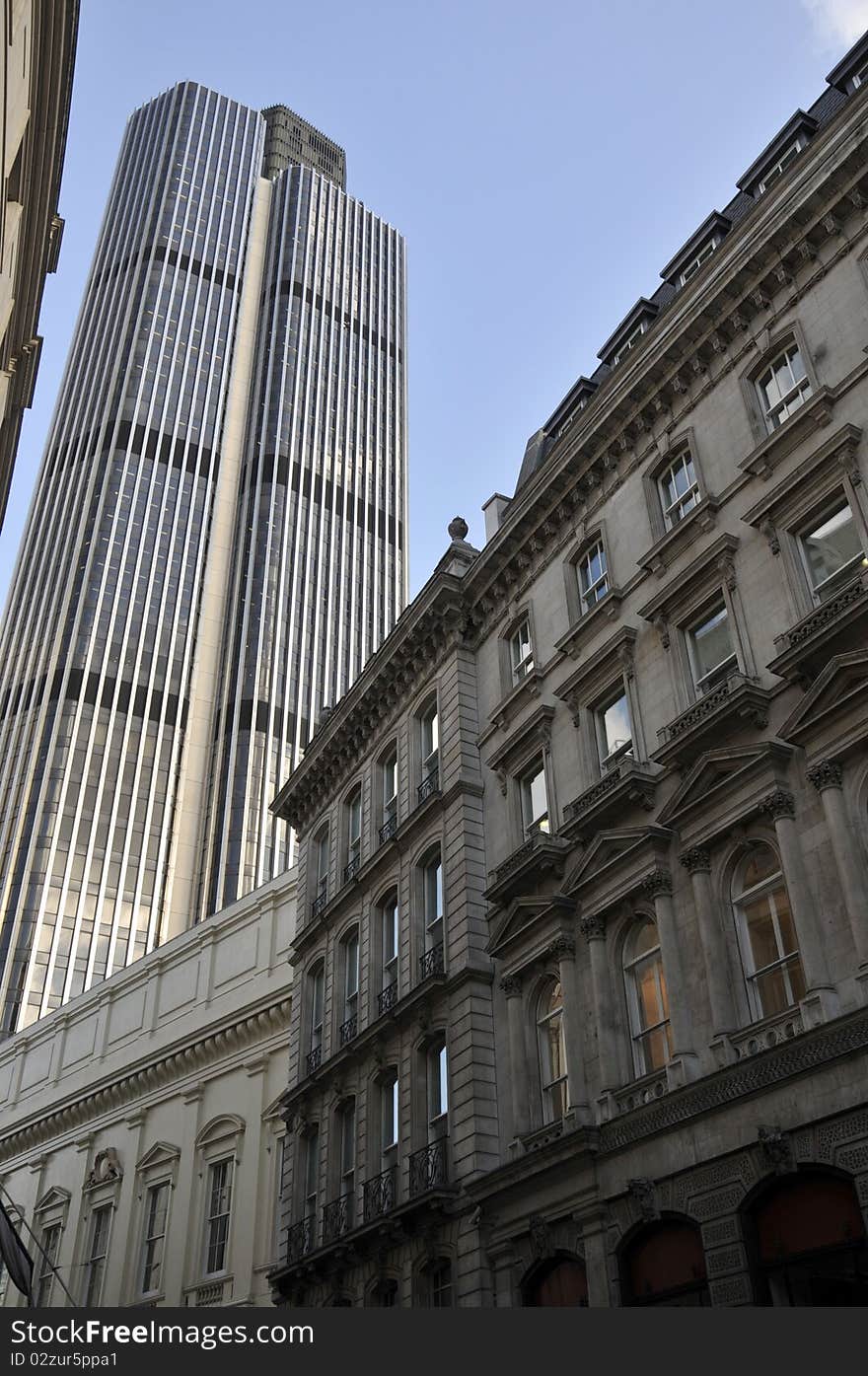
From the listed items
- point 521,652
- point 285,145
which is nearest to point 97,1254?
point 521,652

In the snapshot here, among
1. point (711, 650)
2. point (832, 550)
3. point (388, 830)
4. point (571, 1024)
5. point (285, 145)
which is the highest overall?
point (285, 145)

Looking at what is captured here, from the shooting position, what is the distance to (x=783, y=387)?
76.7ft

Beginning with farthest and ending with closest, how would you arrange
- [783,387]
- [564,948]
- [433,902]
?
[433,902] < [564,948] < [783,387]

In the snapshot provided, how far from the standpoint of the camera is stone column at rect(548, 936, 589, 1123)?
72.6 feet

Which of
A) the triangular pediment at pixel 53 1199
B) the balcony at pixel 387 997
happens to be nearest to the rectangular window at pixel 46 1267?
the triangular pediment at pixel 53 1199

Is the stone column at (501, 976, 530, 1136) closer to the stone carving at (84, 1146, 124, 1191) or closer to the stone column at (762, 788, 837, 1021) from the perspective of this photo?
the stone column at (762, 788, 837, 1021)

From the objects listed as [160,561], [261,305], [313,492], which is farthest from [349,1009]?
[261,305]

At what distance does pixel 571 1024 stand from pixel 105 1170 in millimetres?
26116

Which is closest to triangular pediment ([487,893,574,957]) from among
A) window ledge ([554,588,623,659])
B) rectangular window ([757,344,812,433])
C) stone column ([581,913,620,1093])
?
stone column ([581,913,620,1093])

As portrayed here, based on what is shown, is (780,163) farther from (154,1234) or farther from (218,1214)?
(154,1234)

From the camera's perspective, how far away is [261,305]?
6550 inches

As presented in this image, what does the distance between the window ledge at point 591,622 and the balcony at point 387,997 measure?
9061 millimetres

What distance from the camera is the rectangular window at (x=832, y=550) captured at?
797 inches

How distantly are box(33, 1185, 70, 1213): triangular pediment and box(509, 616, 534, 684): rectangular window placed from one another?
91.5 ft
